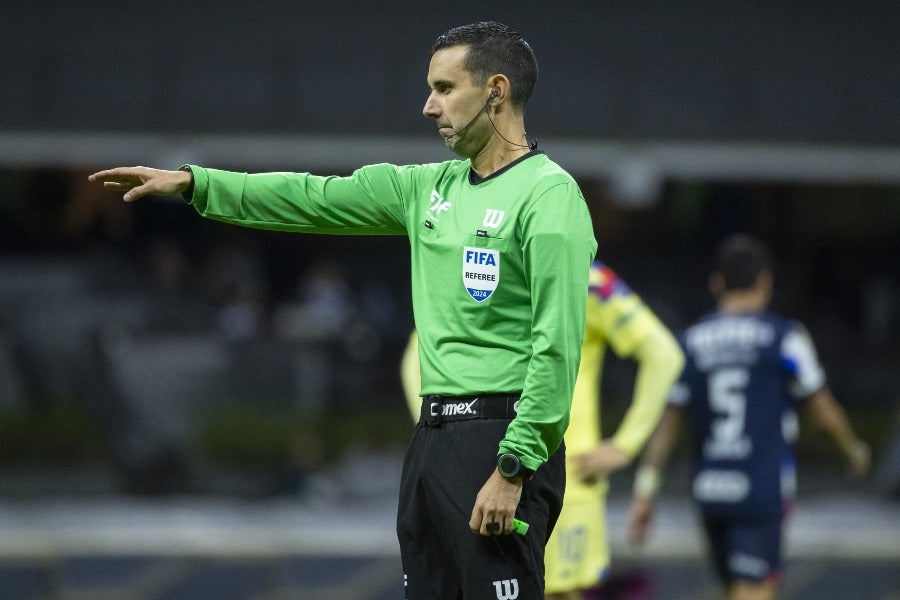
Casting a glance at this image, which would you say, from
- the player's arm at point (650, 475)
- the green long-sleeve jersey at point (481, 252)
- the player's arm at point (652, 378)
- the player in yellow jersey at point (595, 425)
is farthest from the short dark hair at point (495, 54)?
the player's arm at point (650, 475)

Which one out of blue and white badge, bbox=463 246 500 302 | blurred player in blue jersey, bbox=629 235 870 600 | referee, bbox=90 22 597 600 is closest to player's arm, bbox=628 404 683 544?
blurred player in blue jersey, bbox=629 235 870 600

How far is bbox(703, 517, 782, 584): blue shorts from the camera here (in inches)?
232

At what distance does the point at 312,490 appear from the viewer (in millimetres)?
9453

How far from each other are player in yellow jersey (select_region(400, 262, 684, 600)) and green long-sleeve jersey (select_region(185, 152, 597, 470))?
1.17 meters

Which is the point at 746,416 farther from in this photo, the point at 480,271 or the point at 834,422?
the point at 480,271

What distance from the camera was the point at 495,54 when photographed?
10.9 ft

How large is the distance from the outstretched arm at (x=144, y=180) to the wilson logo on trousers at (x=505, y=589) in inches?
43.7

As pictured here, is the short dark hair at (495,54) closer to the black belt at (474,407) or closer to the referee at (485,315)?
the referee at (485,315)

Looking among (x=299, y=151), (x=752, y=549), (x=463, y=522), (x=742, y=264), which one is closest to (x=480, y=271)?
(x=463, y=522)

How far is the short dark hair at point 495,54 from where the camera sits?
3.32m

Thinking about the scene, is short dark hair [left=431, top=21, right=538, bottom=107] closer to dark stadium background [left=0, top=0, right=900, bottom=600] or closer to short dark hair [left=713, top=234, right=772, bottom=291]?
short dark hair [left=713, top=234, right=772, bottom=291]

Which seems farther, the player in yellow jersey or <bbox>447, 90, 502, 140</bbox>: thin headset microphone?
the player in yellow jersey

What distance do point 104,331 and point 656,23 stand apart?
13.4 ft

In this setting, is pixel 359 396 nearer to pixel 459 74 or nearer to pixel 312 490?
pixel 312 490
